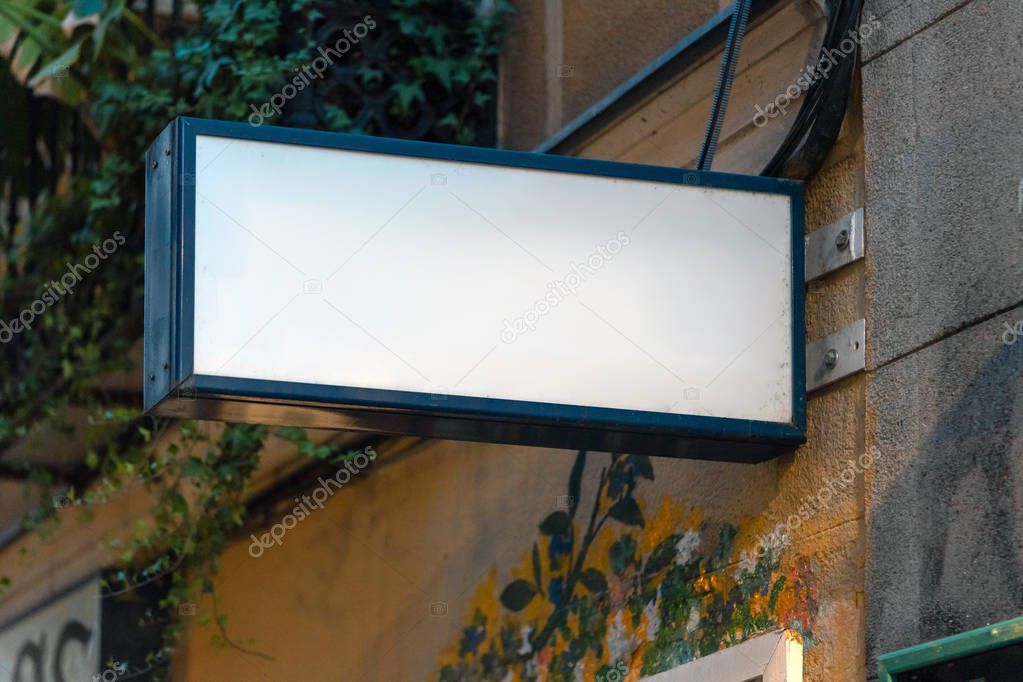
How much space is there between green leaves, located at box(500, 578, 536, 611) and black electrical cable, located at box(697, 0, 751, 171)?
188 centimetres

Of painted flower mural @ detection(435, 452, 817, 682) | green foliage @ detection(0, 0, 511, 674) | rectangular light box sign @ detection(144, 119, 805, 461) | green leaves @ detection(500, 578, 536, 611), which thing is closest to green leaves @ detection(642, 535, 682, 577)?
painted flower mural @ detection(435, 452, 817, 682)

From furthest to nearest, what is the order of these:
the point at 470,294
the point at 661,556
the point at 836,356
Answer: the point at 661,556
the point at 836,356
the point at 470,294

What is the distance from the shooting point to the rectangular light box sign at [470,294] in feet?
15.9

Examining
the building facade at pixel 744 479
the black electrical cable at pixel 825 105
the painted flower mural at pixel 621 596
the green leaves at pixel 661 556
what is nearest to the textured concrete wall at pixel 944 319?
the building facade at pixel 744 479

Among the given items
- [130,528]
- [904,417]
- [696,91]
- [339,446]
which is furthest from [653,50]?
[130,528]

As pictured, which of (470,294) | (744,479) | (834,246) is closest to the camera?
(470,294)

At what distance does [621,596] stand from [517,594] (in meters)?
0.73

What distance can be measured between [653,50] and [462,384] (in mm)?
2485

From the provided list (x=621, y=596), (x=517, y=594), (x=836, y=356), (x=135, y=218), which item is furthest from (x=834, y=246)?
(x=135, y=218)

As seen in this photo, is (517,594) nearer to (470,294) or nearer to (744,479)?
(744,479)

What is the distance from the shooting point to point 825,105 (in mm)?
5332

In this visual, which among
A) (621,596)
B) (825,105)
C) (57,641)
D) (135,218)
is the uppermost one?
(135,218)

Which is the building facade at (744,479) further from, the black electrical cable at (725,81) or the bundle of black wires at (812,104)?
the black electrical cable at (725,81)

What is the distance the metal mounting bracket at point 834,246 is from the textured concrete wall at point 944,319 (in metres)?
0.06
